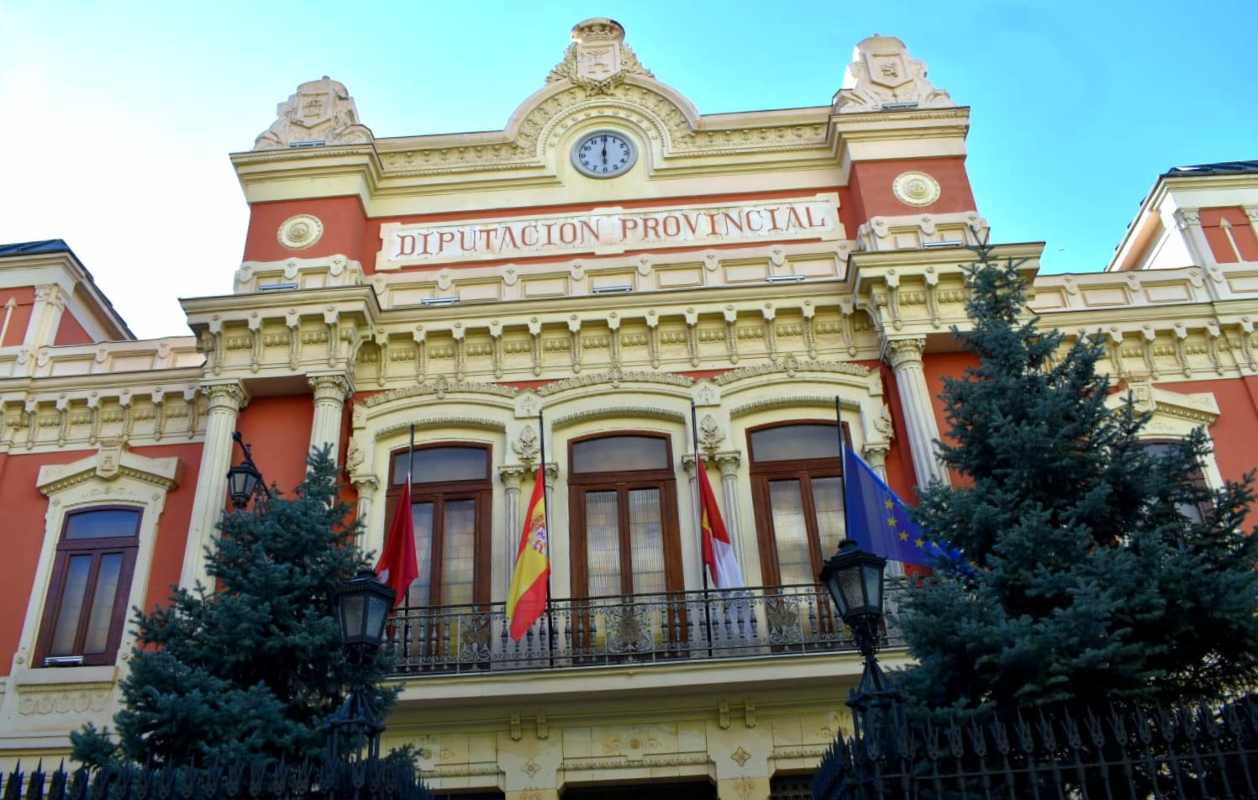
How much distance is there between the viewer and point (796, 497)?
13828 mm

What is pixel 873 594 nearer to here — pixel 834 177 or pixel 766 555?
pixel 766 555

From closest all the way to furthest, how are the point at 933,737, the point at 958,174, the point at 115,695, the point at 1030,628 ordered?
1. the point at 933,737
2. the point at 1030,628
3. the point at 115,695
4. the point at 958,174

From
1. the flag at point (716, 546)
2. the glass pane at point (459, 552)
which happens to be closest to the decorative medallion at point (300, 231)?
the glass pane at point (459, 552)

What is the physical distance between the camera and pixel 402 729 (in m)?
12.1

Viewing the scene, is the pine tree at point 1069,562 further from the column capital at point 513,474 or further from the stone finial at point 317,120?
the stone finial at point 317,120

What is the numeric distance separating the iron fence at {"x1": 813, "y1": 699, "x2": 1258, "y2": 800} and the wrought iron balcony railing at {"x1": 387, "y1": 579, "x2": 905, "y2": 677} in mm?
4110

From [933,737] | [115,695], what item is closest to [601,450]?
[115,695]

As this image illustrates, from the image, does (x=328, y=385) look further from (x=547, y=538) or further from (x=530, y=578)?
(x=530, y=578)

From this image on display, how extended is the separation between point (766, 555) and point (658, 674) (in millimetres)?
2335

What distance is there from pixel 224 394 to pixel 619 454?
17.2 ft

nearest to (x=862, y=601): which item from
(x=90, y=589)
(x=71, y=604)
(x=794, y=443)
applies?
(x=794, y=443)

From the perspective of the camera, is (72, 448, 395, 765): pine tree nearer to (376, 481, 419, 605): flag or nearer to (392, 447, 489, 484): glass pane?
(376, 481, 419, 605): flag

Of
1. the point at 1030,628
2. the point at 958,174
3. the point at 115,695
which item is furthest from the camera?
the point at 958,174

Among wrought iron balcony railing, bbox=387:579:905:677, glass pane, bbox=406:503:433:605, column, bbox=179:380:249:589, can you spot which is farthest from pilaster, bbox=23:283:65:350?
wrought iron balcony railing, bbox=387:579:905:677
